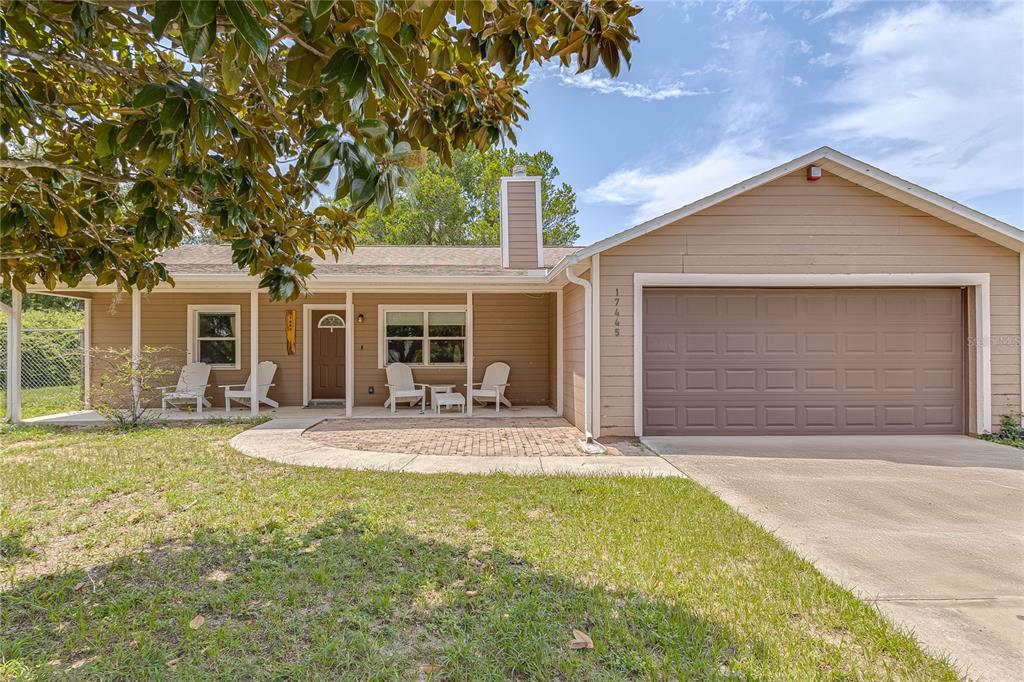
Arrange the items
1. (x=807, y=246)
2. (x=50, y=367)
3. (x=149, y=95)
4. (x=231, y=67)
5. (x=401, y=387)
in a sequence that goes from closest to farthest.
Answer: (x=231, y=67)
(x=149, y=95)
(x=807, y=246)
(x=401, y=387)
(x=50, y=367)

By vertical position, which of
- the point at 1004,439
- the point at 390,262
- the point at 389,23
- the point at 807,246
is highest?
the point at 390,262

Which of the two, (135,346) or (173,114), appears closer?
(173,114)

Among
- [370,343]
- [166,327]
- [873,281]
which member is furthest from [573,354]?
[166,327]

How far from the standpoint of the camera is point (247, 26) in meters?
1.43

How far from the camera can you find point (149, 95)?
185cm

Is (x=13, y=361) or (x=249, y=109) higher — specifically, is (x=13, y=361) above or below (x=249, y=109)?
below

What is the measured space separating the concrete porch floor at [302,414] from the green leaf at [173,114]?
745 cm

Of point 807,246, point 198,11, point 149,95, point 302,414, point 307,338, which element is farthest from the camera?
point 307,338

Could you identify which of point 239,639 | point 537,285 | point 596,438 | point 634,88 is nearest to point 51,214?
point 239,639

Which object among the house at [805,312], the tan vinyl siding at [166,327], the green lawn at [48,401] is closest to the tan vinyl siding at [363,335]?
the tan vinyl siding at [166,327]

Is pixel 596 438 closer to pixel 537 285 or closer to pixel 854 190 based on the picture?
pixel 537 285

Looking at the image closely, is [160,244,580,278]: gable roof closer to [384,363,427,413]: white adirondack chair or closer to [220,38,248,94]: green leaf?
[384,363,427,413]: white adirondack chair

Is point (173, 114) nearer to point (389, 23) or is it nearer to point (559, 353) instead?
point (389, 23)

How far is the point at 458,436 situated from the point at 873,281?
6.49 metres
